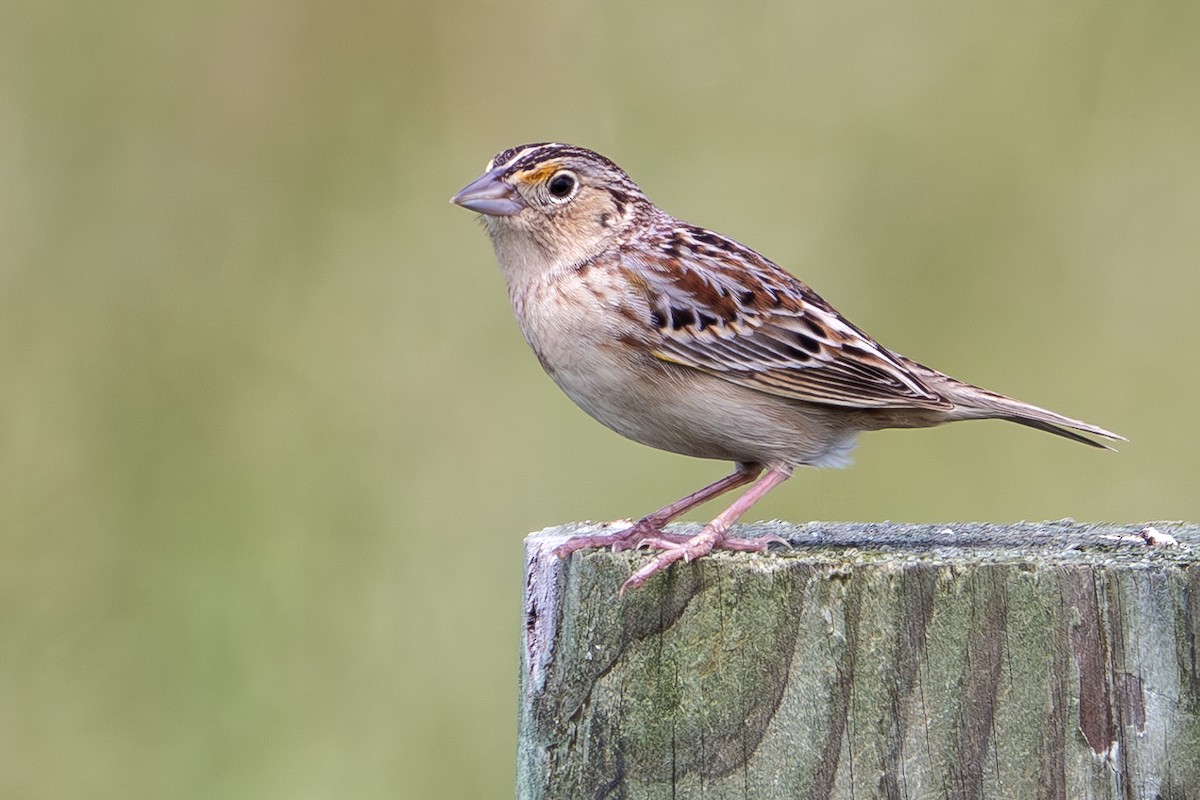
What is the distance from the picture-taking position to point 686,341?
5.00 metres

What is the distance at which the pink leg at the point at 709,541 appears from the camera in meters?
3.48

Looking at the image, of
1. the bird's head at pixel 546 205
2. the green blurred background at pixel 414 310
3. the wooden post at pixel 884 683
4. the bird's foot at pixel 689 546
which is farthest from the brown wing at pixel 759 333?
the green blurred background at pixel 414 310

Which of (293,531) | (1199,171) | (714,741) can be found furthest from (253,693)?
(1199,171)

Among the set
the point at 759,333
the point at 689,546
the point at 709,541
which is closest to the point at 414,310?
the point at 759,333

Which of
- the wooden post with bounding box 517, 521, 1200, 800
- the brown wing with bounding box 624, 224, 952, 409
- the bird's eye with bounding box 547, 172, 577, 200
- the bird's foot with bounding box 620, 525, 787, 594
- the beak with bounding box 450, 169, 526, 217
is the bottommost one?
the wooden post with bounding box 517, 521, 1200, 800

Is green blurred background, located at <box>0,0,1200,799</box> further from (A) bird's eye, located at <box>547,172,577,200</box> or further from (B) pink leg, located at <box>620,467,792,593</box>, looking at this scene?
(B) pink leg, located at <box>620,467,792,593</box>

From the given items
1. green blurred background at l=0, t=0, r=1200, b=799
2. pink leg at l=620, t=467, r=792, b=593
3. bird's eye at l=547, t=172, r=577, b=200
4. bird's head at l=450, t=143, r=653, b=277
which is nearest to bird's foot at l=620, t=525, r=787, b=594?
pink leg at l=620, t=467, r=792, b=593

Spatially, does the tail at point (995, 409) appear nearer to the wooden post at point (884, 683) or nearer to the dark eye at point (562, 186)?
the dark eye at point (562, 186)

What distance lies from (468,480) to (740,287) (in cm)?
203

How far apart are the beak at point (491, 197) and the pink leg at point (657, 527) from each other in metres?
1.15

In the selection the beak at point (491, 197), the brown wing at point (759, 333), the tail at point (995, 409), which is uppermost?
the beak at point (491, 197)

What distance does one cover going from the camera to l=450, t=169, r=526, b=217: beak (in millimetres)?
5172

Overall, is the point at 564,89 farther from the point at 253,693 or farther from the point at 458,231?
the point at 253,693

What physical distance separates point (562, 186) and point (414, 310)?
2096 millimetres
